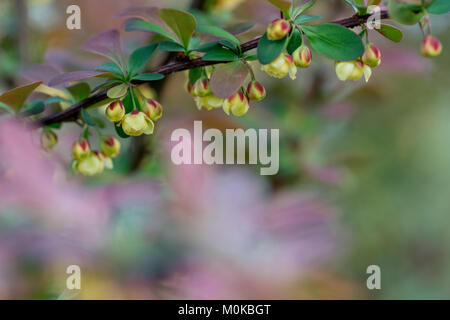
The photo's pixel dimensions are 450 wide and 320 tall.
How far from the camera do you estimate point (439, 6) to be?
36cm

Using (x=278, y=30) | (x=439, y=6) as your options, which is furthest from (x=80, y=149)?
(x=439, y=6)

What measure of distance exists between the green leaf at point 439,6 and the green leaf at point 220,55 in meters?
0.15

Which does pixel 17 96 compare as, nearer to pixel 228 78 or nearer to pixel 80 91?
pixel 80 91

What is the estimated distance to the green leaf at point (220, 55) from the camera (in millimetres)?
391

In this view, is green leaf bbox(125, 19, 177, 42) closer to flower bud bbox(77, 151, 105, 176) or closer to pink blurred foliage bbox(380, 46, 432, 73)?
flower bud bbox(77, 151, 105, 176)

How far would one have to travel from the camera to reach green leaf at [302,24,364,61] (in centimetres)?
37

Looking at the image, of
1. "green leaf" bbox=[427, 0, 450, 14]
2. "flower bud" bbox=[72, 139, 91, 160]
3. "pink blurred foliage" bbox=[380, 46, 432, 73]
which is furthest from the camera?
"pink blurred foliage" bbox=[380, 46, 432, 73]

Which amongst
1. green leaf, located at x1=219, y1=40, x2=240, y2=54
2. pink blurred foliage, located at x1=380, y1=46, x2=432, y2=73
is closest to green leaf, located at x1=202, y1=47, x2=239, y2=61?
green leaf, located at x1=219, y1=40, x2=240, y2=54

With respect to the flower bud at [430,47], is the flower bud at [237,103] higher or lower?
lower

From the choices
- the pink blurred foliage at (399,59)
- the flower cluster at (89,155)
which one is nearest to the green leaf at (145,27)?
the flower cluster at (89,155)

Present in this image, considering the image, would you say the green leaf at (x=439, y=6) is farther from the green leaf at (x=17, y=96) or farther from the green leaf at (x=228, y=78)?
the green leaf at (x=17, y=96)

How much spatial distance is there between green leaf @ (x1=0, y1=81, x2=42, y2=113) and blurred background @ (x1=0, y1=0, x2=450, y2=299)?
29 mm
